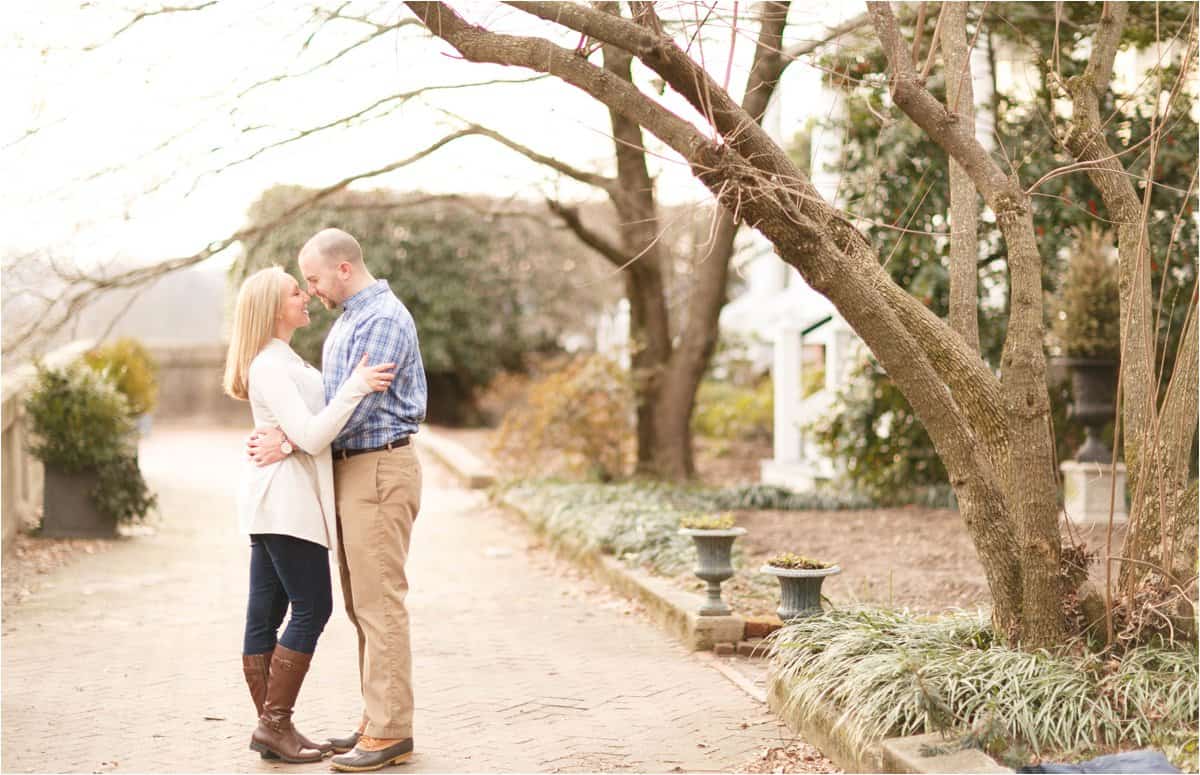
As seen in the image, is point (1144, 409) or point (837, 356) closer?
point (1144, 409)

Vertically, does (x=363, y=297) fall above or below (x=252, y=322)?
above

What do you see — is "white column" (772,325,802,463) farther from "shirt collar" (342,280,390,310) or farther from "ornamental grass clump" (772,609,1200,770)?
"shirt collar" (342,280,390,310)

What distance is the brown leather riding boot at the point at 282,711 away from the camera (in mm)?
4691

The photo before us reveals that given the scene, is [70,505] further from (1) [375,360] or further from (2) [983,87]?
(2) [983,87]

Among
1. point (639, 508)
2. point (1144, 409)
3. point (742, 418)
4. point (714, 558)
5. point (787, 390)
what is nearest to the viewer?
point (1144, 409)

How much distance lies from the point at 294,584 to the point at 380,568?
1.14 ft

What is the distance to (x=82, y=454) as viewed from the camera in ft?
34.2

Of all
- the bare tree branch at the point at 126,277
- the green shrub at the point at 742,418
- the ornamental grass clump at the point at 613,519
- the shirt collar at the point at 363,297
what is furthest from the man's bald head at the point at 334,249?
the green shrub at the point at 742,418

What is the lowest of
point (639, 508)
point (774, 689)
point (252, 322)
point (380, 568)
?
point (774, 689)

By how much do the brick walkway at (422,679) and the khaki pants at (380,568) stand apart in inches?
10.6

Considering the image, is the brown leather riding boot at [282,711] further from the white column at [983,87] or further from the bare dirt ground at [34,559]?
the white column at [983,87]

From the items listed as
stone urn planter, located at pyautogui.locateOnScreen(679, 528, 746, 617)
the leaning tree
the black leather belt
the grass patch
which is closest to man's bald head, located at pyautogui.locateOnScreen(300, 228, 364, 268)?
the black leather belt

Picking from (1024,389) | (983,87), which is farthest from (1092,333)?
(1024,389)

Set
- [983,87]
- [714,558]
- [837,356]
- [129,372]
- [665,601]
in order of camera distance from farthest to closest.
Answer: [129,372] → [837,356] → [983,87] → [665,601] → [714,558]
